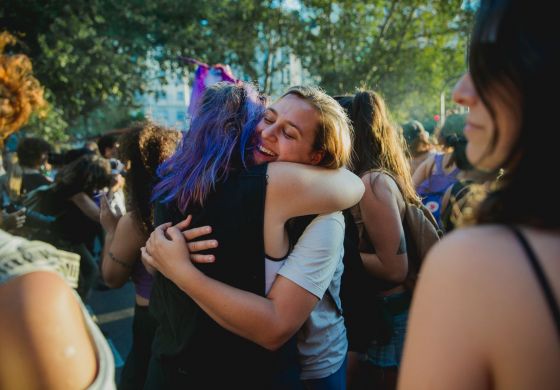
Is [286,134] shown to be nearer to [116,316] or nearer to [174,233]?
[174,233]

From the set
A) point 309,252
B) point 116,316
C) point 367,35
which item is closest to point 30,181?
point 116,316

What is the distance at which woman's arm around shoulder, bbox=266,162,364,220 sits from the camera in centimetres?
128

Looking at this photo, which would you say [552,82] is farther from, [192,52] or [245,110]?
[192,52]

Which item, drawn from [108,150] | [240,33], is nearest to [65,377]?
[108,150]

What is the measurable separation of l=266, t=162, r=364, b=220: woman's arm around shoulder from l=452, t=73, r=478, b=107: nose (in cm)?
55

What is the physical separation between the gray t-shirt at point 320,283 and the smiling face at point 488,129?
644 millimetres

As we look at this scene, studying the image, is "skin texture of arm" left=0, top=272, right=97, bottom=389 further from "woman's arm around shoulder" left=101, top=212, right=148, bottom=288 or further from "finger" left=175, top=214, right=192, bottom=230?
"woman's arm around shoulder" left=101, top=212, right=148, bottom=288

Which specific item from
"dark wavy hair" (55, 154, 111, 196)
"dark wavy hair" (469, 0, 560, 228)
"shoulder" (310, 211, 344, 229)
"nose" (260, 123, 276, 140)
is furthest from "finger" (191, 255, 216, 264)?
"dark wavy hair" (55, 154, 111, 196)

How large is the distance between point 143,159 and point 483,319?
193cm

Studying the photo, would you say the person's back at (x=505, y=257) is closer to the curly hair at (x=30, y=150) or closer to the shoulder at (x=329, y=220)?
the shoulder at (x=329, y=220)

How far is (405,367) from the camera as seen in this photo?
29.0 inches

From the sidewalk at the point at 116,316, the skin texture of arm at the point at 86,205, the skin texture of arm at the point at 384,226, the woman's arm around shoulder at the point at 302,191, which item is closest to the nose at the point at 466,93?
the woman's arm around shoulder at the point at 302,191

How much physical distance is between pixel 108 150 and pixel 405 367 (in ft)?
17.5

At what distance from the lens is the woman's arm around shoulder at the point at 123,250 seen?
6.97 feet
